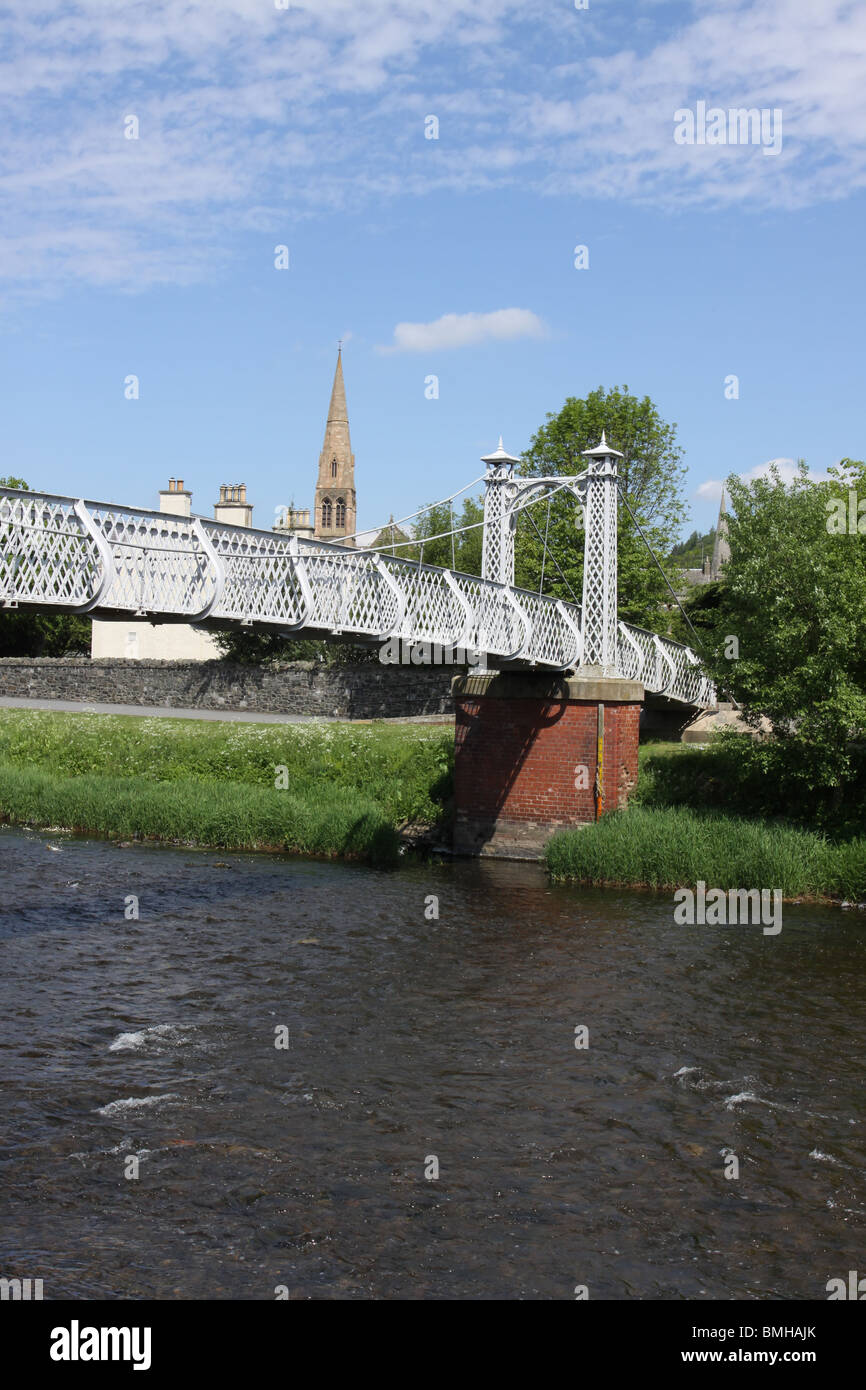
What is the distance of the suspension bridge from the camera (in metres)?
11.3

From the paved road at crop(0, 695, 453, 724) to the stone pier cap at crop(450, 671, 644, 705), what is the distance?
8876mm

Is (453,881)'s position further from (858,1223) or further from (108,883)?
(858,1223)

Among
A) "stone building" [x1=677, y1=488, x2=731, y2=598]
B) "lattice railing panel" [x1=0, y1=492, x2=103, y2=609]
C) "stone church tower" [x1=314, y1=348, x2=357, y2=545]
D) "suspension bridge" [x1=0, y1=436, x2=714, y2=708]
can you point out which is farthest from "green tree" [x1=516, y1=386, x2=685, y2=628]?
"stone church tower" [x1=314, y1=348, x2=357, y2=545]

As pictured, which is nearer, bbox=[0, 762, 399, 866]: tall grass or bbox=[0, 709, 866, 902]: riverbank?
bbox=[0, 709, 866, 902]: riverbank

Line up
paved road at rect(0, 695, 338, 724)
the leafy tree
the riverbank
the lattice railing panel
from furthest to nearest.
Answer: the leafy tree → paved road at rect(0, 695, 338, 724) → the riverbank → the lattice railing panel

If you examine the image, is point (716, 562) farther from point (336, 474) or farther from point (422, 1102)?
point (422, 1102)

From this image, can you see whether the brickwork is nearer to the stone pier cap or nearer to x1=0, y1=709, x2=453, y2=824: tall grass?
the stone pier cap

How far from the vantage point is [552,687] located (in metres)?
21.6

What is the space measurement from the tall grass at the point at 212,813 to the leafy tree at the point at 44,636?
92.2ft

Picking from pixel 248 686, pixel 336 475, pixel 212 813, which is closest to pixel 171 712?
pixel 248 686

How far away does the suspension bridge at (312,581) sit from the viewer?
11.3 metres

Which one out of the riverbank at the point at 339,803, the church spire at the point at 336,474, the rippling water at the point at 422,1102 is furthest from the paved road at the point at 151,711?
the church spire at the point at 336,474

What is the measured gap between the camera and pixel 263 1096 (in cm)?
1016
